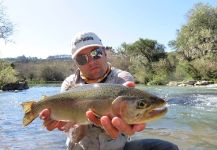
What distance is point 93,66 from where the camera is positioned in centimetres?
399

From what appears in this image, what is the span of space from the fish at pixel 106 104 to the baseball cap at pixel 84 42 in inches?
25.4

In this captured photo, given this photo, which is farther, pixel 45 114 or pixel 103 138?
pixel 103 138

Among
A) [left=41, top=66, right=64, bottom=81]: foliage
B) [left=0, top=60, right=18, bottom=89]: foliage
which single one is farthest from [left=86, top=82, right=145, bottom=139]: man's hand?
[left=41, top=66, right=64, bottom=81]: foliage

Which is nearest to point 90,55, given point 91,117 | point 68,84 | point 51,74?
point 68,84

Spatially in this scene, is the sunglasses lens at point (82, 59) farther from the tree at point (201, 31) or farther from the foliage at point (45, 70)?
the foliage at point (45, 70)

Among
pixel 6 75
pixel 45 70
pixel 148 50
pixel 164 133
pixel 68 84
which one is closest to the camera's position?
pixel 68 84

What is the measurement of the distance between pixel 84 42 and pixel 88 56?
136mm

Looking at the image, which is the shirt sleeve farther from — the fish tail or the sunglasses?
the fish tail

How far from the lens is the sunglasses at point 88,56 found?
3.96 metres

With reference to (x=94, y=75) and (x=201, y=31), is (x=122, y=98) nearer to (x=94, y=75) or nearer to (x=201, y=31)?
(x=94, y=75)

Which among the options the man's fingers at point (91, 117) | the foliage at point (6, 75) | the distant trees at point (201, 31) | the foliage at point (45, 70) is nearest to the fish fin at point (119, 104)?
the man's fingers at point (91, 117)

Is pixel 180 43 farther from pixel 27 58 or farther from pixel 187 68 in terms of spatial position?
pixel 27 58

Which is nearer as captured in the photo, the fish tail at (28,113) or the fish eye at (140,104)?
the fish eye at (140,104)

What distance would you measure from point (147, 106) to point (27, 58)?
9607 cm
